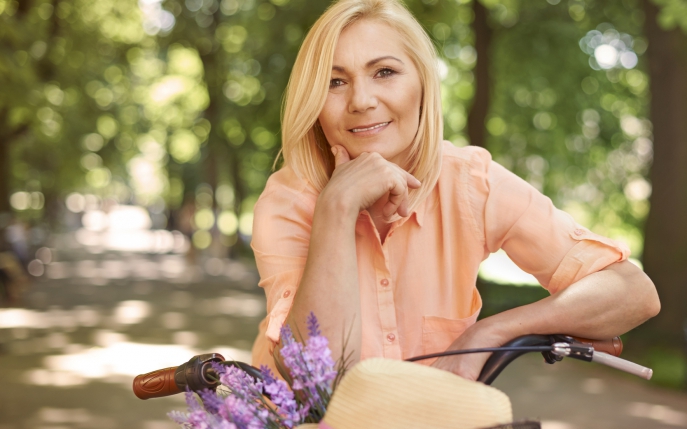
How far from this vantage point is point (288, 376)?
1413 mm

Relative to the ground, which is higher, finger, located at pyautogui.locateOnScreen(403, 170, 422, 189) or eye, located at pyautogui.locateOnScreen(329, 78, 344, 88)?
eye, located at pyautogui.locateOnScreen(329, 78, 344, 88)

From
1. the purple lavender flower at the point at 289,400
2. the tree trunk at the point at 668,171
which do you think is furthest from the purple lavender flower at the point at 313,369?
the tree trunk at the point at 668,171

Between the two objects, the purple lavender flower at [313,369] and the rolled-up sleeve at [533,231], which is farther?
the rolled-up sleeve at [533,231]

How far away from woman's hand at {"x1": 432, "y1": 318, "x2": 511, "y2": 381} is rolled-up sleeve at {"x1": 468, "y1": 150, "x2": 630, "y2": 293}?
0.33 m

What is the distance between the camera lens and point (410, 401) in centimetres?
113

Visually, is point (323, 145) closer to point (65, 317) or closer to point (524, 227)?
point (524, 227)

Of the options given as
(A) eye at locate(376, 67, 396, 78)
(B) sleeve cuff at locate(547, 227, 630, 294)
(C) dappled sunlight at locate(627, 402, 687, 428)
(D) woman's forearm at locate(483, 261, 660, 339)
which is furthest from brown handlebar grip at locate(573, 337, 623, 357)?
(C) dappled sunlight at locate(627, 402, 687, 428)

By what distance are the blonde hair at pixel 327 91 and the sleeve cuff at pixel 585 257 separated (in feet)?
1.25

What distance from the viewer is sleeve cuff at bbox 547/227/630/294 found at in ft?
5.91

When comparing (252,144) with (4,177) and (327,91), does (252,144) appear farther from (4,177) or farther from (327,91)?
(327,91)

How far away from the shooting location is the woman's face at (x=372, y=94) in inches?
73.5

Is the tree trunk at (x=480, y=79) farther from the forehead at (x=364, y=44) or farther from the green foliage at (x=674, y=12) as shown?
the forehead at (x=364, y=44)

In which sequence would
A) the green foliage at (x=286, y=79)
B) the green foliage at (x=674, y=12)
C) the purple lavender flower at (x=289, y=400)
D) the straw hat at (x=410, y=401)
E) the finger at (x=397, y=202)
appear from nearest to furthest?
the straw hat at (x=410, y=401) < the purple lavender flower at (x=289, y=400) < the finger at (x=397, y=202) < the green foliage at (x=674, y=12) < the green foliage at (x=286, y=79)

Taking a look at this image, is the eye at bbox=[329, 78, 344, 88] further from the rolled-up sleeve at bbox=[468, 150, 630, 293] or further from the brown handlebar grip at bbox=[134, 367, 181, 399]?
the brown handlebar grip at bbox=[134, 367, 181, 399]
